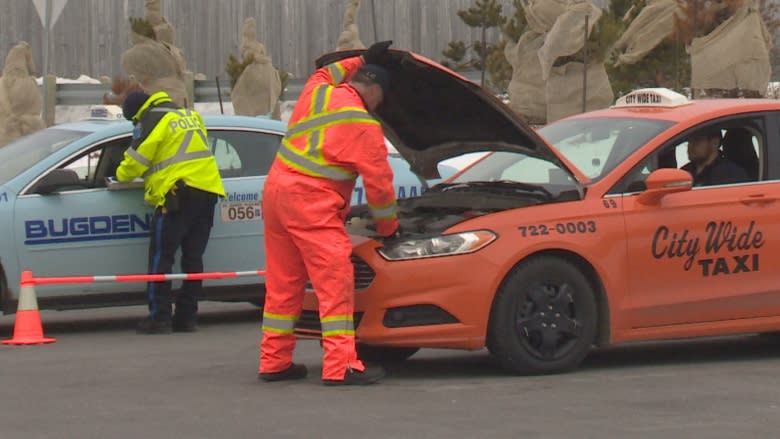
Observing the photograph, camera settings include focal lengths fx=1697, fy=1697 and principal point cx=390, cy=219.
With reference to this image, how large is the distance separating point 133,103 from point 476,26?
27.7 meters

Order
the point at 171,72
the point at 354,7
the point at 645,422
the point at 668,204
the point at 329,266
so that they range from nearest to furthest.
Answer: the point at 645,422 < the point at 329,266 < the point at 668,204 < the point at 171,72 < the point at 354,7

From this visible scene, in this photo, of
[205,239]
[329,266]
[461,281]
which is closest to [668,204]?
[461,281]

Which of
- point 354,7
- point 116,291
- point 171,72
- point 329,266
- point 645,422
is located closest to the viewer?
point 645,422

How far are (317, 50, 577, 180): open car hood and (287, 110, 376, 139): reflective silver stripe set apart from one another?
53cm

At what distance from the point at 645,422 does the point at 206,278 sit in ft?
17.3

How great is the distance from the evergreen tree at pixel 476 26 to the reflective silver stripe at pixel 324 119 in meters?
26.3

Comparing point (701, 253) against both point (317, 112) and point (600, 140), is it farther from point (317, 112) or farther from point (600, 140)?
point (317, 112)

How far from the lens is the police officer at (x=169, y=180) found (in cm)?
1173

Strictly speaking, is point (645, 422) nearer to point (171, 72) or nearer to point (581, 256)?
point (581, 256)

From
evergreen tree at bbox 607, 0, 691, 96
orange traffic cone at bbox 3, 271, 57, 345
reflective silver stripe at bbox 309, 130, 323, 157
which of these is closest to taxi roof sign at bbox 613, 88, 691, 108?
reflective silver stripe at bbox 309, 130, 323, 157

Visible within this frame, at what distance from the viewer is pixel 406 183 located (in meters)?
13.0

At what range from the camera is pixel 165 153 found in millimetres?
11820

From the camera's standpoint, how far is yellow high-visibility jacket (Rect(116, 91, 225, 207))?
11656mm

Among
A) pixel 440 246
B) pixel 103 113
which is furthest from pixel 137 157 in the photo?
pixel 440 246
